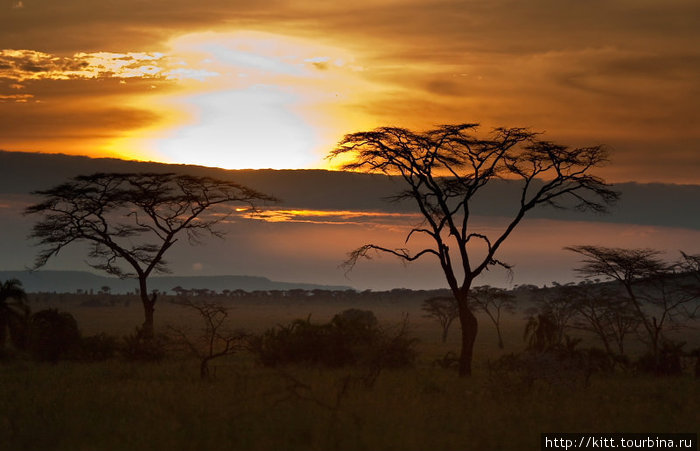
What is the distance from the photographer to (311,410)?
58.1 ft

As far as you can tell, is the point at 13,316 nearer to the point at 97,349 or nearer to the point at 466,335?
the point at 97,349

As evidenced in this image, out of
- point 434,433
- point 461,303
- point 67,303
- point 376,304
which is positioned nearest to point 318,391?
point 434,433

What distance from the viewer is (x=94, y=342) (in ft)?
108

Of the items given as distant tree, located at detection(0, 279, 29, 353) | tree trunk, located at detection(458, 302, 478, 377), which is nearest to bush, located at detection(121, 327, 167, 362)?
distant tree, located at detection(0, 279, 29, 353)

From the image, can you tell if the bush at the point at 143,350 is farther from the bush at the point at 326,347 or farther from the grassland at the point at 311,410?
the bush at the point at 326,347

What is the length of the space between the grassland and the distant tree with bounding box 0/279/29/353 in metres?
Result: 3.90

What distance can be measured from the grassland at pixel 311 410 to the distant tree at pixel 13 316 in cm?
390

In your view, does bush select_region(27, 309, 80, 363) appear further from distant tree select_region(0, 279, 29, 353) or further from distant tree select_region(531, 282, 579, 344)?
distant tree select_region(531, 282, 579, 344)

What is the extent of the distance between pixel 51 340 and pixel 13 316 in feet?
6.57

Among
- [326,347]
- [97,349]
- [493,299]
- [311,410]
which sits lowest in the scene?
[311,410]

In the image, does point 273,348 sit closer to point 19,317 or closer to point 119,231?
point 19,317

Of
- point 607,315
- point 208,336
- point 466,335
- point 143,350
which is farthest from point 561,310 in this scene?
point 143,350

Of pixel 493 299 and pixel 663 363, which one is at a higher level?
pixel 493 299

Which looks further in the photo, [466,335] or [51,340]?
[51,340]
